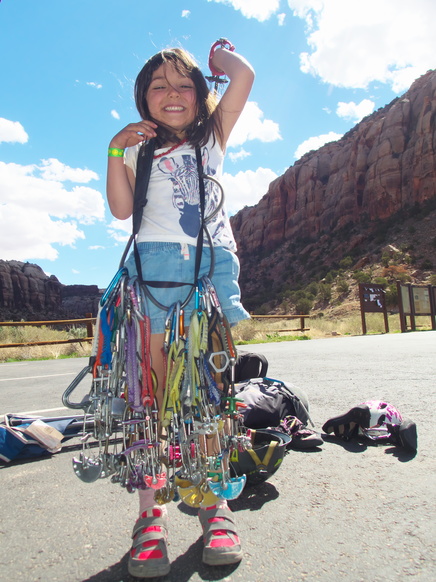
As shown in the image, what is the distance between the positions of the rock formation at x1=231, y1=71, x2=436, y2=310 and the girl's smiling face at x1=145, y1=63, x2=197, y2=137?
58532 millimetres

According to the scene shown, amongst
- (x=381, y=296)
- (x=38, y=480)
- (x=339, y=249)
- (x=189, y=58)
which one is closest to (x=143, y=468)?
(x=38, y=480)

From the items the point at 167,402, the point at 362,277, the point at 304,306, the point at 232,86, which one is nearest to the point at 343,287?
the point at 362,277

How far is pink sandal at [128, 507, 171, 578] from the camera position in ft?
4.66

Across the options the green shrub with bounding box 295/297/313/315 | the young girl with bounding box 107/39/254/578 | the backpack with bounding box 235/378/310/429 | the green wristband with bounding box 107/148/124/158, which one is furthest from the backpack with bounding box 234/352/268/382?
the green shrub with bounding box 295/297/313/315

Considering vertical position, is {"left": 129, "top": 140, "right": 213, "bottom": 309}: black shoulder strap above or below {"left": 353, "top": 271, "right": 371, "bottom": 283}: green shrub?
below

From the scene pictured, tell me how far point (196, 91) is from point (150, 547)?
6.20ft

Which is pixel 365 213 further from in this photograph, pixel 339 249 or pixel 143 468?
pixel 143 468

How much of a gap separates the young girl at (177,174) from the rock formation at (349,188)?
5846cm

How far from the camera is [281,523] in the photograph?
1.75 meters

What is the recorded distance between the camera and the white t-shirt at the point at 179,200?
1.87 meters

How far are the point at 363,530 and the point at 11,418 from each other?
94.3 inches

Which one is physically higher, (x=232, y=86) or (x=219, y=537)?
(x=232, y=86)

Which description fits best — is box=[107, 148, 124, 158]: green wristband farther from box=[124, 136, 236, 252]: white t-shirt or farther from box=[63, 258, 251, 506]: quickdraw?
box=[63, 258, 251, 506]: quickdraw

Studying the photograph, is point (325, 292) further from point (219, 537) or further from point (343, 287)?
point (219, 537)
